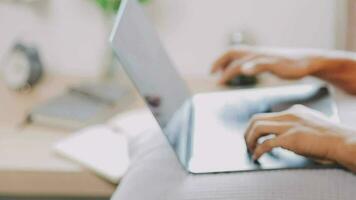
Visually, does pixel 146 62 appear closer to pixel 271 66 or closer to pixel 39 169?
pixel 271 66

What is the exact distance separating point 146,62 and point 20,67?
2.52 ft

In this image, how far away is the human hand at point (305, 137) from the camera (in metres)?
0.77

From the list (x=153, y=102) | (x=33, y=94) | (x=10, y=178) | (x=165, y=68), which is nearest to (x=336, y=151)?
(x=153, y=102)

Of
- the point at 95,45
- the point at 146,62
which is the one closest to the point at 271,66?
the point at 146,62

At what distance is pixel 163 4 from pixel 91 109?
0.37 metres

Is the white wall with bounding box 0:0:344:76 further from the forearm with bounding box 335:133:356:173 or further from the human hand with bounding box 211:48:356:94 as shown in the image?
the forearm with bounding box 335:133:356:173

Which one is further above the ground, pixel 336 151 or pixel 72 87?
pixel 336 151

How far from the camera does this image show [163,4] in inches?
64.5

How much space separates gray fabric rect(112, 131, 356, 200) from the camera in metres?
0.74

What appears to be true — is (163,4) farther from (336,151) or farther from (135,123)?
(336,151)

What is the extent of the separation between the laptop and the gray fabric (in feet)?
0.06

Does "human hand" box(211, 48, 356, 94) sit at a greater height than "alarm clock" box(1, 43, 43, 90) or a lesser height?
greater

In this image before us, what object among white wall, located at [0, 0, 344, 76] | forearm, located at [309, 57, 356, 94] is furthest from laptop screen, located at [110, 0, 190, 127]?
white wall, located at [0, 0, 344, 76]

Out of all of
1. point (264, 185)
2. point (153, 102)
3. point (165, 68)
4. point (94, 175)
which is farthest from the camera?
point (94, 175)
